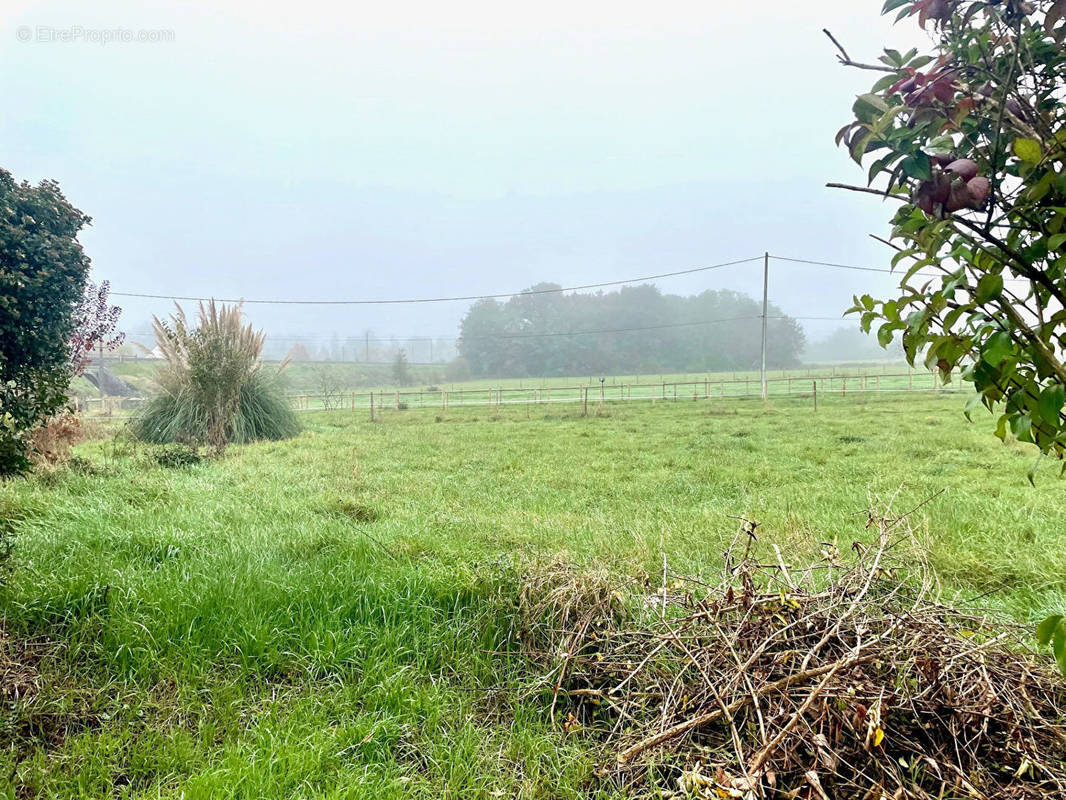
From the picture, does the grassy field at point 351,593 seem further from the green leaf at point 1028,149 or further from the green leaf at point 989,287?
the green leaf at point 1028,149

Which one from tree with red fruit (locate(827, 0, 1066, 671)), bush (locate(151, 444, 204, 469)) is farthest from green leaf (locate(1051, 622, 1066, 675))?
bush (locate(151, 444, 204, 469))

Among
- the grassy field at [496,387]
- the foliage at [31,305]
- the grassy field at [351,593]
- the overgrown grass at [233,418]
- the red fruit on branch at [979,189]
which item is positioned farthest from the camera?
the grassy field at [496,387]

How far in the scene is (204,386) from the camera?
638cm

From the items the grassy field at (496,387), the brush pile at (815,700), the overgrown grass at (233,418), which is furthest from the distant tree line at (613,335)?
the brush pile at (815,700)

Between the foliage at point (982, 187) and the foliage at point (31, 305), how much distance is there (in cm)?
240

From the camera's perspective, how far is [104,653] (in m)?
1.57

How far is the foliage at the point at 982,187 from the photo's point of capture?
0.63m

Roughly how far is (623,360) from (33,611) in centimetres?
2682

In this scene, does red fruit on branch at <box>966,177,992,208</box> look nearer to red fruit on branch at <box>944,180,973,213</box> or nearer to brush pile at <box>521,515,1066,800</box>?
red fruit on branch at <box>944,180,973,213</box>

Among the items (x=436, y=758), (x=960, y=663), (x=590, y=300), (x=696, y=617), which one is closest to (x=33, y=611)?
(x=436, y=758)

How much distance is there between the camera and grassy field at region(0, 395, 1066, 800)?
124cm

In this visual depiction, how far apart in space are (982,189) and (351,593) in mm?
1883

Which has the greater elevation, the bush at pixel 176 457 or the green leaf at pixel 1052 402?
the green leaf at pixel 1052 402

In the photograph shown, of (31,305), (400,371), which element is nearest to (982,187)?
(31,305)
